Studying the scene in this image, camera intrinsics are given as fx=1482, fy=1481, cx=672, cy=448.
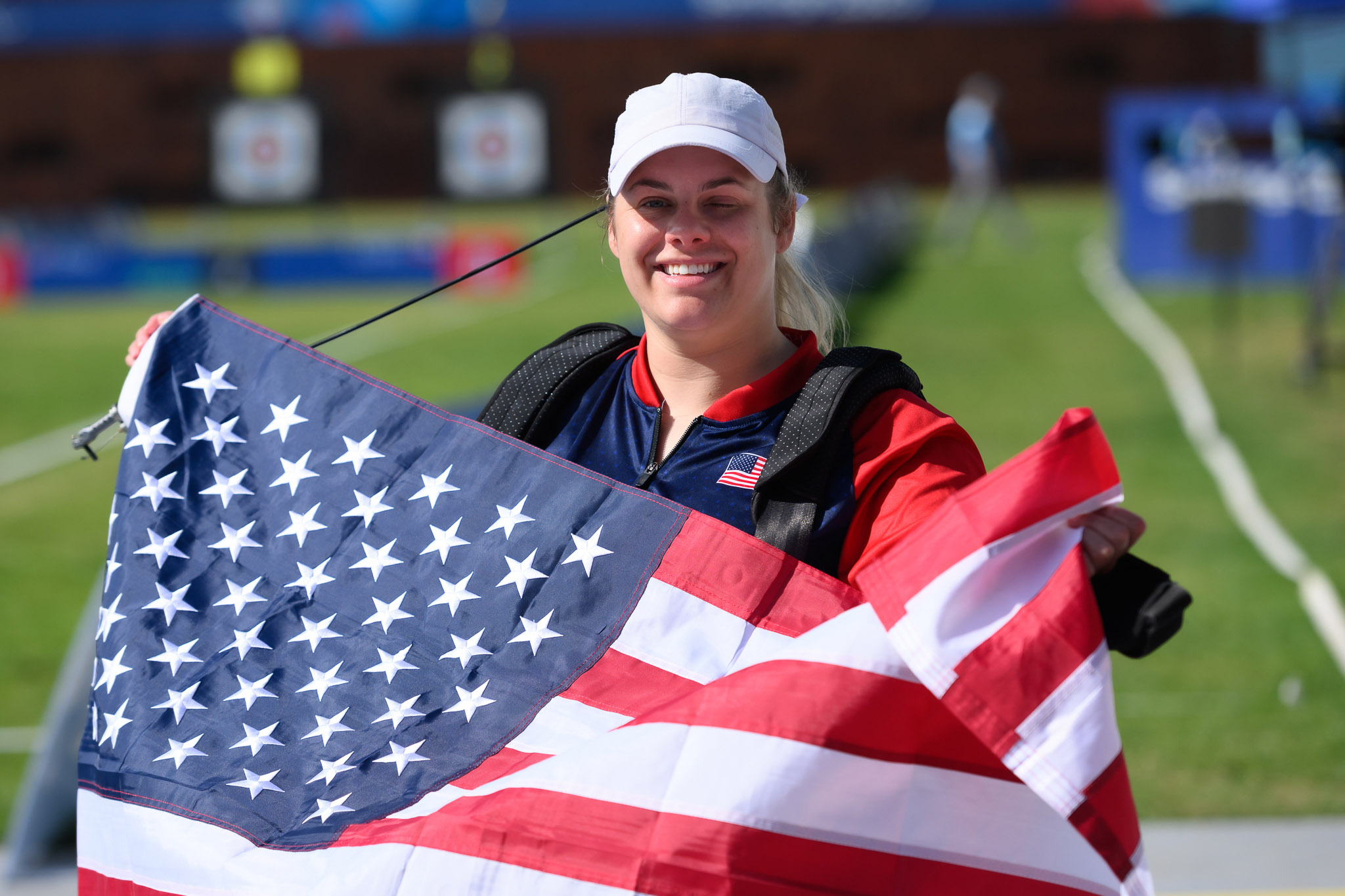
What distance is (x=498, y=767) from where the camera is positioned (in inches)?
A: 103

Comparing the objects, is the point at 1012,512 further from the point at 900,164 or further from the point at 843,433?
the point at 900,164

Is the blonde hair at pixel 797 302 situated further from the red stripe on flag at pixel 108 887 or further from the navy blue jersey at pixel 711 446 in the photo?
the red stripe on flag at pixel 108 887

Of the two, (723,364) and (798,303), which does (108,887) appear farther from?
(798,303)

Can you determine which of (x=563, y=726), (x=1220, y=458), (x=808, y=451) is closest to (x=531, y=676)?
Answer: (x=563, y=726)

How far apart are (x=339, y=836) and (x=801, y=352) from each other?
123 centimetres

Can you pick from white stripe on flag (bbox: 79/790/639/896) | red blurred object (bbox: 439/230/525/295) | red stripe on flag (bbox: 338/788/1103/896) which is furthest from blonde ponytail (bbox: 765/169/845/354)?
red blurred object (bbox: 439/230/525/295)

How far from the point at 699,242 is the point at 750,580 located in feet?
2.05

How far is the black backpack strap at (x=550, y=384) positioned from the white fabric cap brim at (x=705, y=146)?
522 mm

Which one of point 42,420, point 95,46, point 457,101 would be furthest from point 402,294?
point 95,46

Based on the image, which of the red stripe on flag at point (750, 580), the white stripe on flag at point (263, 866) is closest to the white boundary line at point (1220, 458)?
the red stripe on flag at point (750, 580)

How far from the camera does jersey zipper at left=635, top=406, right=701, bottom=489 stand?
2.81 meters

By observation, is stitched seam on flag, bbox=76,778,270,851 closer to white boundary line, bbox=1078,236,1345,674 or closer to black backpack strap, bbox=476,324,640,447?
black backpack strap, bbox=476,324,640,447

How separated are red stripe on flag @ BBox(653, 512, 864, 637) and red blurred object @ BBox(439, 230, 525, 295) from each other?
64.2 ft

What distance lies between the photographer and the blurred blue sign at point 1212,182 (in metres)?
15.2
